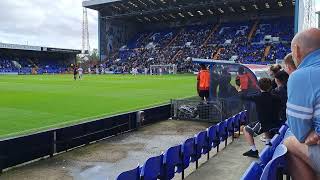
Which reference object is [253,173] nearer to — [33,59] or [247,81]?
[247,81]

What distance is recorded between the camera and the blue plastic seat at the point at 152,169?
16.6ft

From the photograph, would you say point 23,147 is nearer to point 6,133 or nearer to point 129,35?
point 6,133

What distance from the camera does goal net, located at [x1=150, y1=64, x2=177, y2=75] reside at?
186 feet

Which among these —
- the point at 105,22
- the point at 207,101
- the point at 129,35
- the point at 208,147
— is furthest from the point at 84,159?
the point at 129,35

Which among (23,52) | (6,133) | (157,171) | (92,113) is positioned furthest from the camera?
(23,52)

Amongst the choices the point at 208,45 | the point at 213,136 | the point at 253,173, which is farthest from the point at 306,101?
the point at 208,45

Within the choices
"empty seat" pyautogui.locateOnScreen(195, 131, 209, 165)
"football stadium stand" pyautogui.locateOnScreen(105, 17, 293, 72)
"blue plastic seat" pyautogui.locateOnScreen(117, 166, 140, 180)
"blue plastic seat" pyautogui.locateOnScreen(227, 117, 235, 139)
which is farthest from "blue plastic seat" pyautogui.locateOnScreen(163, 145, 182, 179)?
"football stadium stand" pyautogui.locateOnScreen(105, 17, 293, 72)

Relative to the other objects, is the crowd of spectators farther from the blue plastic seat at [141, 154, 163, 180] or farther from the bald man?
the bald man

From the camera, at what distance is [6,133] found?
35.0ft

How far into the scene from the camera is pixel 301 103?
2.60m

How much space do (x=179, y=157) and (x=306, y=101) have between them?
3.97 m

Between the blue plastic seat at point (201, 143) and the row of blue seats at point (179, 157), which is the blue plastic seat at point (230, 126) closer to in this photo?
the row of blue seats at point (179, 157)

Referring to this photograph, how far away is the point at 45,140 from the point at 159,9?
55811 millimetres

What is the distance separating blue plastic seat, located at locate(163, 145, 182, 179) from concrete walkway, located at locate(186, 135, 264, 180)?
49 cm
